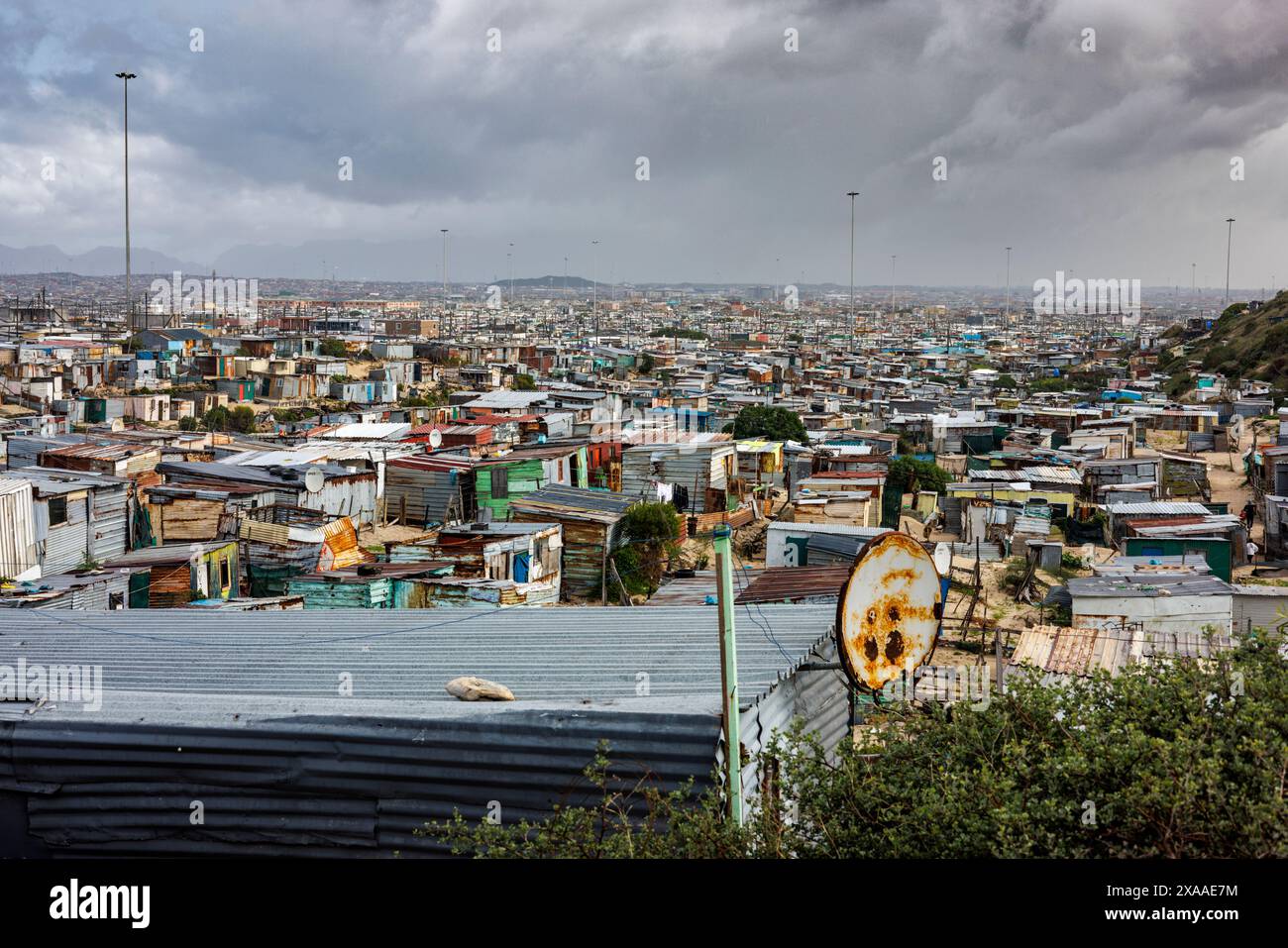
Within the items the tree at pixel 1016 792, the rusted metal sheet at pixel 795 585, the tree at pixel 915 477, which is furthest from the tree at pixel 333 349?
the tree at pixel 1016 792

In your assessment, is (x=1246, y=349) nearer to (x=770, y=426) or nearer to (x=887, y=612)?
(x=770, y=426)

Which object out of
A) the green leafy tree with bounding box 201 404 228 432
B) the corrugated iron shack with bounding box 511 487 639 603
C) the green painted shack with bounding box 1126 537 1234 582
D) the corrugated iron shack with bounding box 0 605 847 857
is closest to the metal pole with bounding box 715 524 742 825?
the corrugated iron shack with bounding box 0 605 847 857

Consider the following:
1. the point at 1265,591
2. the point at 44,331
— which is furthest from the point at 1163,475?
the point at 44,331

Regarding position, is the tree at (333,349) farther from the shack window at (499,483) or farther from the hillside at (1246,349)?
the hillside at (1246,349)

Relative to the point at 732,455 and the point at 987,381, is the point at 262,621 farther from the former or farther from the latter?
the point at 987,381

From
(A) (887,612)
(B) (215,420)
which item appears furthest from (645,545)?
(B) (215,420)

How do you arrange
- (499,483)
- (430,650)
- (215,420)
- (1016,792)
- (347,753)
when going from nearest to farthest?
(1016,792)
(347,753)
(430,650)
(499,483)
(215,420)

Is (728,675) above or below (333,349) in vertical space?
below
